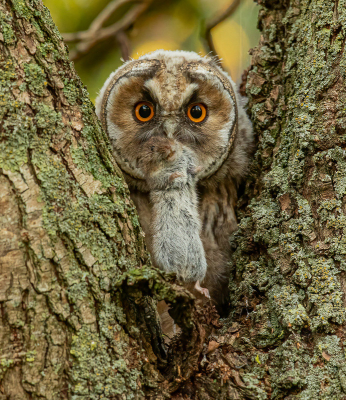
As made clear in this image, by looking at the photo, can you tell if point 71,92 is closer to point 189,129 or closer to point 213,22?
point 189,129

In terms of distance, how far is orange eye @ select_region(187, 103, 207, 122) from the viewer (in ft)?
7.20

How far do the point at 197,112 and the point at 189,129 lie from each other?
0.11 m

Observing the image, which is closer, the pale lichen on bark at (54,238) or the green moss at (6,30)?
the pale lichen on bark at (54,238)

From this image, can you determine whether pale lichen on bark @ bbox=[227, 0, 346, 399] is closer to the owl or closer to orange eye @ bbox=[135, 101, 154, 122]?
the owl

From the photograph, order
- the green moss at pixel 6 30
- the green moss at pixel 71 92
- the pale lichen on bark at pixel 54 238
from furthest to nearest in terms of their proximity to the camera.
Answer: the green moss at pixel 71 92 < the green moss at pixel 6 30 < the pale lichen on bark at pixel 54 238

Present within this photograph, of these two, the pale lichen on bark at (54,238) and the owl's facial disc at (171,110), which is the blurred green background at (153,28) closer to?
the owl's facial disc at (171,110)

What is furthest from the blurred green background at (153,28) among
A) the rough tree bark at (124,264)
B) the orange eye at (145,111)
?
the rough tree bark at (124,264)

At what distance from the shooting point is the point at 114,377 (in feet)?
4.25

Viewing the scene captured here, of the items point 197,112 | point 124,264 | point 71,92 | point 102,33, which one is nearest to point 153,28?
point 102,33

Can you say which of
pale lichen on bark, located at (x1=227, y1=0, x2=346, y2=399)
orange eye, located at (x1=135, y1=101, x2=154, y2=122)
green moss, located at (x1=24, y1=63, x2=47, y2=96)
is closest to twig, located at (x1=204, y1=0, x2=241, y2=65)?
pale lichen on bark, located at (x1=227, y1=0, x2=346, y2=399)

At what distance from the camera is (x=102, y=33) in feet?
11.2

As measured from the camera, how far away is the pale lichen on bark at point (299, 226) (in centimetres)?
149

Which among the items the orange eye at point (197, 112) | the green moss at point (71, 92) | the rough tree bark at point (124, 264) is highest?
the orange eye at point (197, 112)

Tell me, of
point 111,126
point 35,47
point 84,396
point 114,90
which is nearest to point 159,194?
point 111,126
